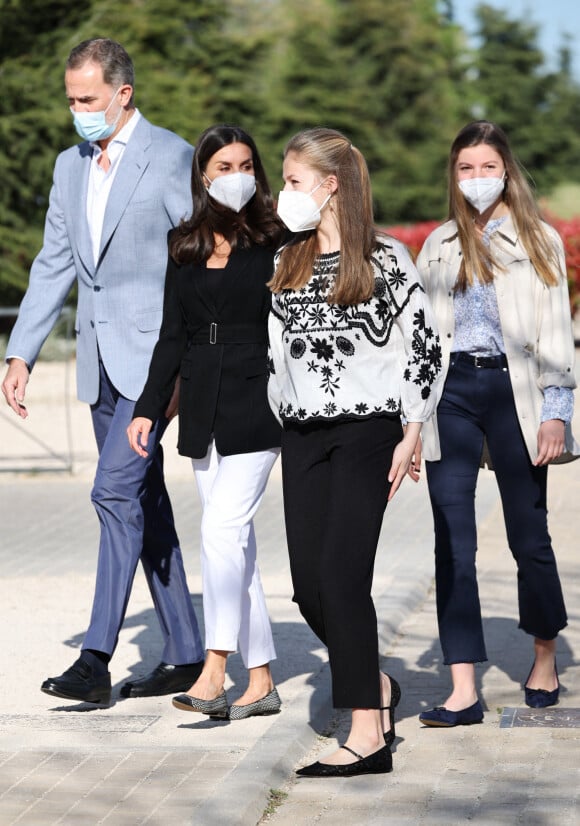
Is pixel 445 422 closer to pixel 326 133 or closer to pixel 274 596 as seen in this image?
pixel 326 133

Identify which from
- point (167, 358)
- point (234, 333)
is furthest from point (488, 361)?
point (167, 358)

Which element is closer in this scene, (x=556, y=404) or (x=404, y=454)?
(x=404, y=454)

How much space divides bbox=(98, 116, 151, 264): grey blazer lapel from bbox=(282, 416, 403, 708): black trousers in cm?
121

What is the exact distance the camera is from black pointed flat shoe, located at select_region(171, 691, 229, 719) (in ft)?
16.0

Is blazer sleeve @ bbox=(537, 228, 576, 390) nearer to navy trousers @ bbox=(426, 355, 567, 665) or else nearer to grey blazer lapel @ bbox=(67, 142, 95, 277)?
navy trousers @ bbox=(426, 355, 567, 665)

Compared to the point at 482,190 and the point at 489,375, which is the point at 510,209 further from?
the point at 489,375

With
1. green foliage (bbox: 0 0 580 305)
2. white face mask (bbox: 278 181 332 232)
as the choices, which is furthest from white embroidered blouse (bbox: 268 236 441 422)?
green foliage (bbox: 0 0 580 305)

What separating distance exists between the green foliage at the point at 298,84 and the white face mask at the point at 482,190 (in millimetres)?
22505

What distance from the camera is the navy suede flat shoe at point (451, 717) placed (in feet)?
16.4

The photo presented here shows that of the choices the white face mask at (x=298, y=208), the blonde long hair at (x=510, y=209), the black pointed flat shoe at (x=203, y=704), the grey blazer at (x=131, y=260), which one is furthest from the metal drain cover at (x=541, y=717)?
the white face mask at (x=298, y=208)

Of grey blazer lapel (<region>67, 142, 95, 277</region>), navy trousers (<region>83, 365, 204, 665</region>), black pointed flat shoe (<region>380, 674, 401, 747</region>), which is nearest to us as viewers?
black pointed flat shoe (<region>380, 674, 401, 747</region>)

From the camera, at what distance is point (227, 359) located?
16.2 feet

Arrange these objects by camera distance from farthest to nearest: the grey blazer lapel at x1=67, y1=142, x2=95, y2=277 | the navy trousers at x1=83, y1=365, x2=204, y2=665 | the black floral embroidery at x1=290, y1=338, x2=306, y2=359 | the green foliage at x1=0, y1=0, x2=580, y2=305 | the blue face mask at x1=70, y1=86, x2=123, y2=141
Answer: the green foliage at x1=0, y1=0, x2=580, y2=305 → the grey blazer lapel at x1=67, y1=142, x2=95, y2=277 → the blue face mask at x1=70, y1=86, x2=123, y2=141 → the navy trousers at x1=83, y1=365, x2=204, y2=665 → the black floral embroidery at x1=290, y1=338, x2=306, y2=359

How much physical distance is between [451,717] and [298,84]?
48312 millimetres
